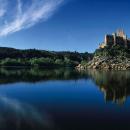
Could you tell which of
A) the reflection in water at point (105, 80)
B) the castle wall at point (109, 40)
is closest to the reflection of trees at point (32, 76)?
the reflection in water at point (105, 80)

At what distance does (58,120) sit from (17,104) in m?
8.20

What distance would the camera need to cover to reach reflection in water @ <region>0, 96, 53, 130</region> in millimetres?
17944

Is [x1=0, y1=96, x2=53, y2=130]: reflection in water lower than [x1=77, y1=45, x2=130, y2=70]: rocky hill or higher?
lower

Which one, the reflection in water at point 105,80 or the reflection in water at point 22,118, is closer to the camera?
the reflection in water at point 22,118

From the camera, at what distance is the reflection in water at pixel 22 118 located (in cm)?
1794

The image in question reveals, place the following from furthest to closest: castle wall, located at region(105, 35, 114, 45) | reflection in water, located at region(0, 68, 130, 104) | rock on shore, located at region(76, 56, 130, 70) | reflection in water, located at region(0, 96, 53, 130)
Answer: castle wall, located at region(105, 35, 114, 45) → rock on shore, located at region(76, 56, 130, 70) → reflection in water, located at region(0, 68, 130, 104) → reflection in water, located at region(0, 96, 53, 130)

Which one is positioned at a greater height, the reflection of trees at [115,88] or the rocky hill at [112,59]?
the rocky hill at [112,59]

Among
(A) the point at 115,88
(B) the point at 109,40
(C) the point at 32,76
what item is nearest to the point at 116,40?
(B) the point at 109,40

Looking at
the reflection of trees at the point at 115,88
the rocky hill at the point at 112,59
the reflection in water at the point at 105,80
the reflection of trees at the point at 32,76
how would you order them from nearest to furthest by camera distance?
the reflection of trees at the point at 115,88, the reflection in water at the point at 105,80, the reflection of trees at the point at 32,76, the rocky hill at the point at 112,59

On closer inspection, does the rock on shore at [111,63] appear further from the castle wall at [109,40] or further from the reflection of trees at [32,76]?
the reflection of trees at [32,76]

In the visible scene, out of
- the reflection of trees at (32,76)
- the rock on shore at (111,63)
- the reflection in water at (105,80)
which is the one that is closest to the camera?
the reflection in water at (105,80)

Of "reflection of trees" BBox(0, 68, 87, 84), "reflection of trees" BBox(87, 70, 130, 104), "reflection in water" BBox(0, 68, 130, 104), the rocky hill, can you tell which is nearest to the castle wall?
the rocky hill

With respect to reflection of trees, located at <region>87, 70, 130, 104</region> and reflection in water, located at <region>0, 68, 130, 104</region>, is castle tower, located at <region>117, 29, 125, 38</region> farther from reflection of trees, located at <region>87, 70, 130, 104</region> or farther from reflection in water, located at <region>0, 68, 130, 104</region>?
reflection of trees, located at <region>87, 70, 130, 104</region>

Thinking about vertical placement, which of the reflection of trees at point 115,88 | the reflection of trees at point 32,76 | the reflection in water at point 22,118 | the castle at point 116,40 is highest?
the castle at point 116,40
